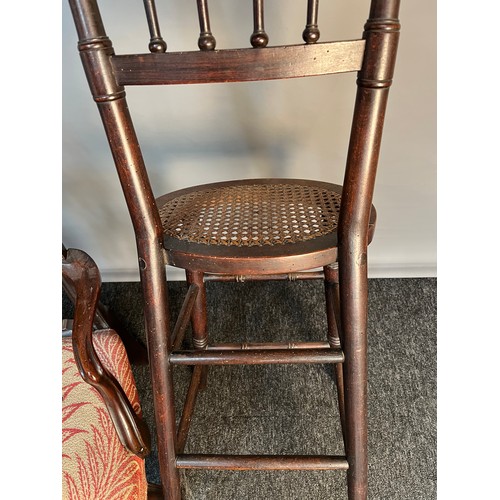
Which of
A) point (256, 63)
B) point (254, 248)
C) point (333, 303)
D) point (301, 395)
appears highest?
point (256, 63)

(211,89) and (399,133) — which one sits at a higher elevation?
(211,89)

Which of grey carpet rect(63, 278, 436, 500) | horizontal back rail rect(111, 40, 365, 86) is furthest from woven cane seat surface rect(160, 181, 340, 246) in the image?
grey carpet rect(63, 278, 436, 500)

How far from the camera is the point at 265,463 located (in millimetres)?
745

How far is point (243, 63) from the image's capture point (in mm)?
531

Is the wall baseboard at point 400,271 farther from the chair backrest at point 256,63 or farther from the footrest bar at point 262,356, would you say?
the chair backrest at point 256,63

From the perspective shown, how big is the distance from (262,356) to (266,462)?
17 centimetres

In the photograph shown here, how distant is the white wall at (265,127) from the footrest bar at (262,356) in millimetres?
591

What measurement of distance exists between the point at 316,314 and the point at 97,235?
62cm

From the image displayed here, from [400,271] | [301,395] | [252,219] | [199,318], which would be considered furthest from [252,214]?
[400,271]

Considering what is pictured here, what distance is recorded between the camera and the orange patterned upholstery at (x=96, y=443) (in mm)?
700

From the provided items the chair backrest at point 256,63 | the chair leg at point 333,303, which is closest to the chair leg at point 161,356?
the chair backrest at point 256,63

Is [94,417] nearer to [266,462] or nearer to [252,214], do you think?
[266,462]
